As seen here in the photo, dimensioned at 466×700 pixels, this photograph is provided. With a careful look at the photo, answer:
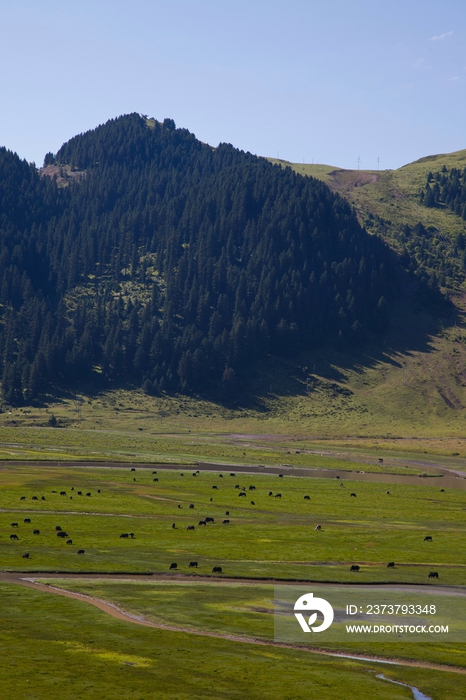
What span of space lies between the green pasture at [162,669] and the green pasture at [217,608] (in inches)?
79.3

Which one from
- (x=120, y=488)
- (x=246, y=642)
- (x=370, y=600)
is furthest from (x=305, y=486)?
(x=246, y=642)

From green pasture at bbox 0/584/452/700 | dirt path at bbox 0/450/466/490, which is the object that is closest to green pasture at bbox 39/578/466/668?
green pasture at bbox 0/584/452/700

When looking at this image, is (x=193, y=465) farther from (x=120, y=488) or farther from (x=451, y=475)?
(x=451, y=475)

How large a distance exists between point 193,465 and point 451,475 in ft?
149

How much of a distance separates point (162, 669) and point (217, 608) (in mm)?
11136

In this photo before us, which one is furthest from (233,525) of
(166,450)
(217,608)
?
(166,450)

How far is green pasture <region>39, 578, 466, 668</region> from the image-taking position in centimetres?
4250

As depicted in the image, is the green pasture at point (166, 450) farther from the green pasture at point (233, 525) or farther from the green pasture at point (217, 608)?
the green pasture at point (217, 608)

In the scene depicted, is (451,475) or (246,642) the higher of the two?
(246,642)

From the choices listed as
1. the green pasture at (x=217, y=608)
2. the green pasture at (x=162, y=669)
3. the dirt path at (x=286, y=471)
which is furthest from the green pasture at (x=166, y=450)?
the green pasture at (x=162, y=669)

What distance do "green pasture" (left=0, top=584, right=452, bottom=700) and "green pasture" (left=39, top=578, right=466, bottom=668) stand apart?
6.61 ft

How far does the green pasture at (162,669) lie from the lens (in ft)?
115

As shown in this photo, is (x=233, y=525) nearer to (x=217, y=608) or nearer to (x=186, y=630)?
(x=217, y=608)

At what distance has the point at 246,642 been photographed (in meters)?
42.7
